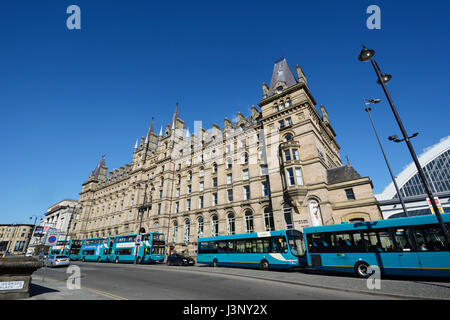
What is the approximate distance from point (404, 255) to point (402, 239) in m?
0.82

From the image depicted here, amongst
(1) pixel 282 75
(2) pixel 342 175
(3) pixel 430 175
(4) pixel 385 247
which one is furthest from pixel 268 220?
(3) pixel 430 175

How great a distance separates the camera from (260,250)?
1772cm

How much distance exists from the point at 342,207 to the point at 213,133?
24433 mm

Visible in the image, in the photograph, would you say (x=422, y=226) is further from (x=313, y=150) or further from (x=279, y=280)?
(x=313, y=150)

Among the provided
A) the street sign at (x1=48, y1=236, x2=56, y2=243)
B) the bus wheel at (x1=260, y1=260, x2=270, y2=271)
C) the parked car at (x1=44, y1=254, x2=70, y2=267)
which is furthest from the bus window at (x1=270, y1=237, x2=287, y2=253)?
the parked car at (x1=44, y1=254, x2=70, y2=267)

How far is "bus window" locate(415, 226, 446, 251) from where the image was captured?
1055 cm

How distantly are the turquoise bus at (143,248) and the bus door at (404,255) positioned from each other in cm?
2428

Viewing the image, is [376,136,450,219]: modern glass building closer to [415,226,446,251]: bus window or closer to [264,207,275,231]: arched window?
[264,207,275,231]: arched window

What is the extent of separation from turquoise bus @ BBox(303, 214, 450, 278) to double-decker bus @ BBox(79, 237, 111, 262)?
30.7 m

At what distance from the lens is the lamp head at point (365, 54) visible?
9596 mm

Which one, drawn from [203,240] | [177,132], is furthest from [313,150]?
[177,132]

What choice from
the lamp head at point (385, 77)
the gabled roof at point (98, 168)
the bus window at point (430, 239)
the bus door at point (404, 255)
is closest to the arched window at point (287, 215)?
the bus door at point (404, 255)

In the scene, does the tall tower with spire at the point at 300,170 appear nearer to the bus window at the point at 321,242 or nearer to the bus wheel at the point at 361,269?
the bus window at the point at 321,242

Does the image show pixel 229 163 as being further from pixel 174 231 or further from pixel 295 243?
pixel 295 243
